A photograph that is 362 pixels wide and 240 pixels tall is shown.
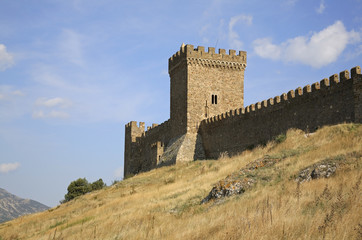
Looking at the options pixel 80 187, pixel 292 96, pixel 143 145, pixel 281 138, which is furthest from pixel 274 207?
pixel 80 187

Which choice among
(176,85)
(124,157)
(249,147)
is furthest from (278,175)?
(124,157)

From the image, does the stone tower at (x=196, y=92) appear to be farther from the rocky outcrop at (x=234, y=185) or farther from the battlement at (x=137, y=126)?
the rocky outcrop at (x=234, y=185)

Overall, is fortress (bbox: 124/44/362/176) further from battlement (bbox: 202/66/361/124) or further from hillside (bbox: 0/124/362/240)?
hillside (bbox: 0/124/362/240)

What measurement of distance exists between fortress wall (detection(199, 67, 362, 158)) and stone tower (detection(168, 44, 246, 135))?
1.29 metres

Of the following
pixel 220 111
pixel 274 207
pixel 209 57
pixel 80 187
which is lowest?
pixel 274 207

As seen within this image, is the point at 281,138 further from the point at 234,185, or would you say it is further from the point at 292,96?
the point at 234,185

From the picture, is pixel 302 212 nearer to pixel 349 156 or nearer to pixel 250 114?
pixel 349 156

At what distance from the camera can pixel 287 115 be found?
23.6 m

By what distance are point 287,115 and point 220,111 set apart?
359 inches

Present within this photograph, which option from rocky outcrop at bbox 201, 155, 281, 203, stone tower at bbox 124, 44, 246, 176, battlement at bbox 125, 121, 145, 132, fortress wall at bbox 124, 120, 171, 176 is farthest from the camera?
battlement at bbox 125, 121, 145, 132

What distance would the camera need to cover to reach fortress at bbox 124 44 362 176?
2166 cm

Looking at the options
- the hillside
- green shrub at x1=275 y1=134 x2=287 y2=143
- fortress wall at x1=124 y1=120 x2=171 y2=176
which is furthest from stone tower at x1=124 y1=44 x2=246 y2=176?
the hillside

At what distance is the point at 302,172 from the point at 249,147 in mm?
14629

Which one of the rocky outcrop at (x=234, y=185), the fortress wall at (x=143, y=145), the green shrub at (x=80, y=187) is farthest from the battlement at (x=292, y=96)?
the green shrub at (x=80, y=187)
